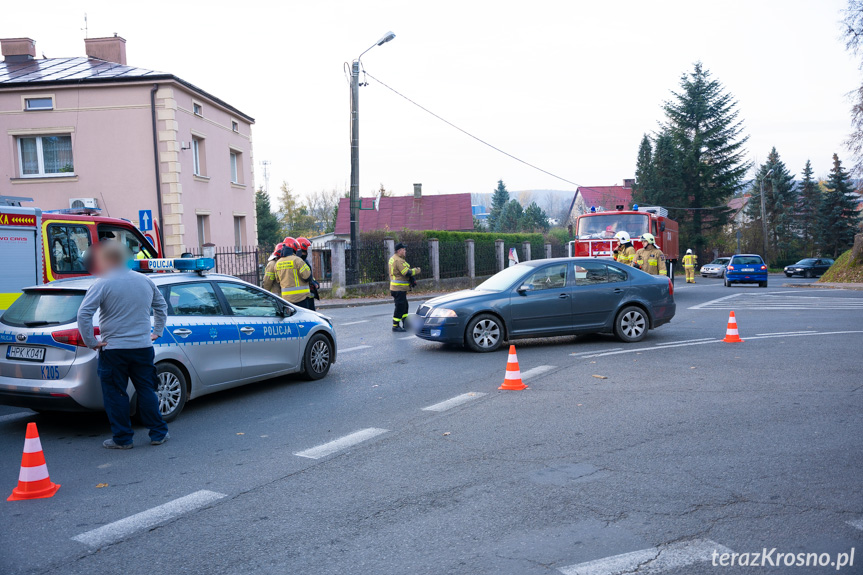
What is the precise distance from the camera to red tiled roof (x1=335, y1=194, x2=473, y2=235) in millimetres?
56188

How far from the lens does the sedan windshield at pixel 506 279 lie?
11133 millimetres

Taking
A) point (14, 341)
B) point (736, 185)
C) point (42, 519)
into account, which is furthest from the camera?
point (736, 185)

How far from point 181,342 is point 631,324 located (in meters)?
7.50

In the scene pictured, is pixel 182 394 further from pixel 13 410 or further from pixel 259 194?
pixel 259 194

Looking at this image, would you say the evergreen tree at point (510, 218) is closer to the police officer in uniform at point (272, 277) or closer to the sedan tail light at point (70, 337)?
the police officer in uniform at point (272, 277)

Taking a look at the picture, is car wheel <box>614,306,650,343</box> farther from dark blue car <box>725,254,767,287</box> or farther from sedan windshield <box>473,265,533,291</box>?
dark blue car <box>725,254,767,287</box>

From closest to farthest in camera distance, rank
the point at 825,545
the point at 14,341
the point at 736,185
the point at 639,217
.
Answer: the point at 825,545
the point at 14,341
the point at 639,217
the point at 736,185

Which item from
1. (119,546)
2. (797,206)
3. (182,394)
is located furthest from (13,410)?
(797,206)

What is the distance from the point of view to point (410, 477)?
199 inches

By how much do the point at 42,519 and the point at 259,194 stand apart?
199 feet

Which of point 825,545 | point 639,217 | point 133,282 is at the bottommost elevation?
point 825,545

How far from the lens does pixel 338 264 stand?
24.3 m

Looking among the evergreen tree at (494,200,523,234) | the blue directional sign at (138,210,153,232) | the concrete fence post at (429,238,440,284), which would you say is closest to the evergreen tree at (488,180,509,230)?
the evergreen tree at (494,200,523,234)

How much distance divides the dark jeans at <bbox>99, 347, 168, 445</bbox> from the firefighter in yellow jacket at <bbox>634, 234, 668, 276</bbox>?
11778 millimetres
